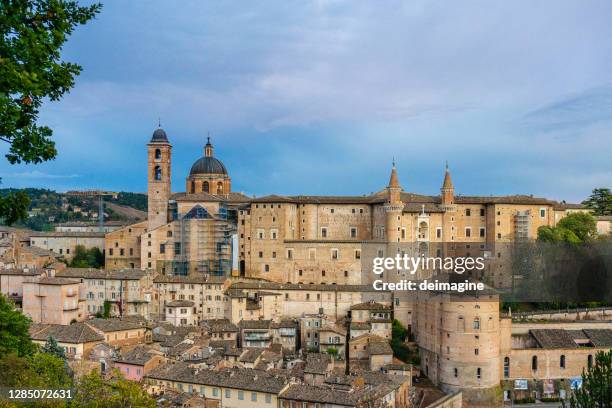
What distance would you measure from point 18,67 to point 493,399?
34316 mm

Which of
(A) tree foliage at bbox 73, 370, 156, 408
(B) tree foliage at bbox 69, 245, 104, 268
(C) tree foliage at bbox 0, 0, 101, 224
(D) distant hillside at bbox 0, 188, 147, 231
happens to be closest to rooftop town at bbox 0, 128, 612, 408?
(B) tree foliage at bbox 69, 245, 104, 268

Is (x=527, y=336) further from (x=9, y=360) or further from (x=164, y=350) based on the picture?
(x=9, y=360)

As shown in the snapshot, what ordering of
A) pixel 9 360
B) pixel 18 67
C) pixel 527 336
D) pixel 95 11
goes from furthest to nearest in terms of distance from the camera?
pixel 527 336, pixel 9 360, pixel 95 11, pixel 18 67

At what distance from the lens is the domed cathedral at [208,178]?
196ft

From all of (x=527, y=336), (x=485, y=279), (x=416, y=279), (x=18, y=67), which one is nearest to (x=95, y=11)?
(x=18, y=67)

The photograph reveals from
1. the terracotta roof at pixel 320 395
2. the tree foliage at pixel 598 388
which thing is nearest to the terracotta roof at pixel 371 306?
the terracotta roof at pixel 320 395

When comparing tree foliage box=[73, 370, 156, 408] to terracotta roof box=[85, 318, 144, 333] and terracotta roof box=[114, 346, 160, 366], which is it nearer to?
terracotta roof box=[114, 346, 160, 366]

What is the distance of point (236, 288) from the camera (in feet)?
145

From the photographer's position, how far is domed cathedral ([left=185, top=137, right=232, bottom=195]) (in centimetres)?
5975

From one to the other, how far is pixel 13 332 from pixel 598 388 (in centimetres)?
2202

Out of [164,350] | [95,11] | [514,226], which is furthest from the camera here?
[514,226]

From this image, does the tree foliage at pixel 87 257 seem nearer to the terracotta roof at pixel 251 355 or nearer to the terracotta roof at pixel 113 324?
the terracotta roof at pixel 113 324

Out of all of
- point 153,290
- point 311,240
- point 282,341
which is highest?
point 311,240

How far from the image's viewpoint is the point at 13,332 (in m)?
25.0
